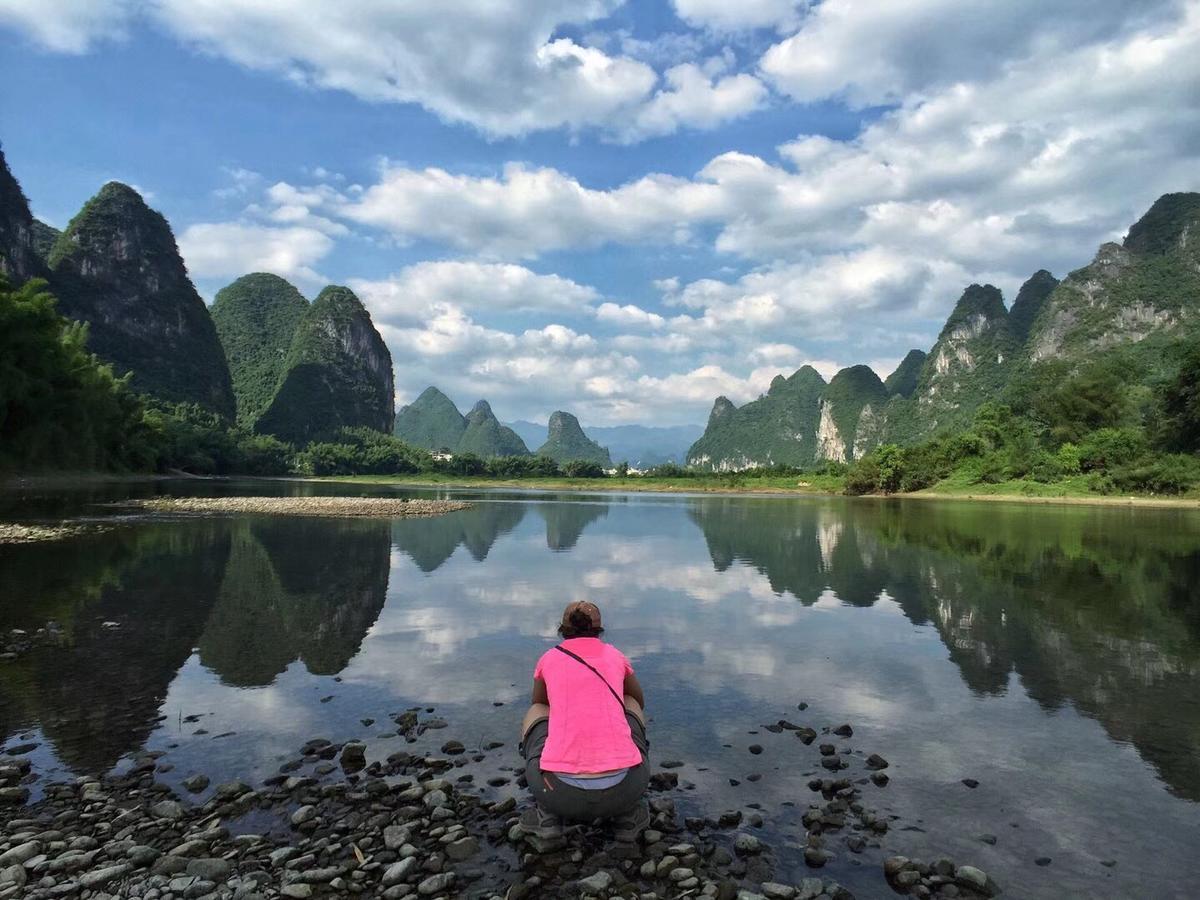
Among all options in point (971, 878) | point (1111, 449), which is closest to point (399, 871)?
point (971, 878)

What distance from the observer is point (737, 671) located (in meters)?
11.1

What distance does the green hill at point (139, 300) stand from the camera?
142750mm

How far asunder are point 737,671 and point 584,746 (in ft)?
19.8

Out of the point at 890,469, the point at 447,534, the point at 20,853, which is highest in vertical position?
the point at 890,469

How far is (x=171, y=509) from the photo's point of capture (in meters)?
40.5

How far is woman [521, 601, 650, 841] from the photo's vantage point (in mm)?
5566

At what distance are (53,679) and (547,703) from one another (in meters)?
7.77

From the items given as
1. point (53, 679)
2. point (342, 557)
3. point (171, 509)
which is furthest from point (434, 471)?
point (53, 679)

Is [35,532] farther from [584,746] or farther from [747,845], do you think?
[747,845]

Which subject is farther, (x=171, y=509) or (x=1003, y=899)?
(x=171, y=509)

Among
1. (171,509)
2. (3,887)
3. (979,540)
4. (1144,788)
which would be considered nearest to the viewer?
(3,887)

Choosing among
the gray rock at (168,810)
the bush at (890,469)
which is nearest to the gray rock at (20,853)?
the gray rock at (168,810)

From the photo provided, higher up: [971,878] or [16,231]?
[16,231]

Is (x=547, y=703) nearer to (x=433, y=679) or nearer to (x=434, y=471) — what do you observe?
(x=433, y=679)
